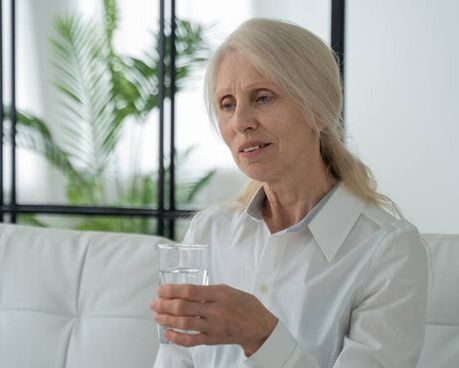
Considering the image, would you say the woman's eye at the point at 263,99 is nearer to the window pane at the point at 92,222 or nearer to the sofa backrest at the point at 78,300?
the sofa backrest at the point at 78,300

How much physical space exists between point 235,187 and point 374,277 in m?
1.25

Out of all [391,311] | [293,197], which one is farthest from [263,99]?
[391,311]

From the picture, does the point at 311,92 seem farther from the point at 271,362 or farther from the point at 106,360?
the point at 106,360

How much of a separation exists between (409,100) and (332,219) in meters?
0.80

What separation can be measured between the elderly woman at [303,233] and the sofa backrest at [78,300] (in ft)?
0.88

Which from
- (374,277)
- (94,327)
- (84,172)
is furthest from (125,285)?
(84,172)

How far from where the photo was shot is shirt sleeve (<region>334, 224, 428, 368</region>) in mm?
1466

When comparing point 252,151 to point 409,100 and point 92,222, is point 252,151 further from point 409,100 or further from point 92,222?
point 92,222

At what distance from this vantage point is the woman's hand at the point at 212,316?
1.25 meters

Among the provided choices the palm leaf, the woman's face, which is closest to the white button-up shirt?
the woman's face

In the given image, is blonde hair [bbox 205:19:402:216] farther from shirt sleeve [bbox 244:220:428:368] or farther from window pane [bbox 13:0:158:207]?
window pane [bbox 13:0:158:207]

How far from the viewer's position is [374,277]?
5.02ft

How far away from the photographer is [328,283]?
160cm

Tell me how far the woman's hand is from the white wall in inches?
37.2
